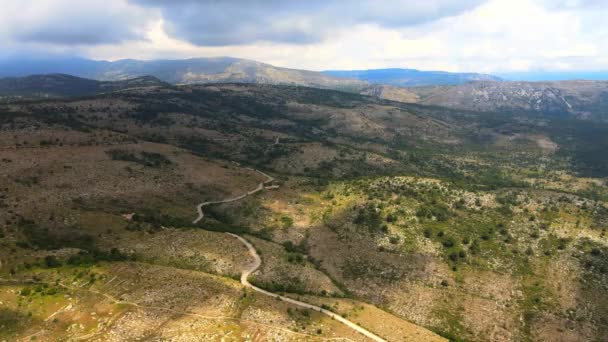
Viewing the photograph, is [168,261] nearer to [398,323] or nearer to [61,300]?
[61,300]

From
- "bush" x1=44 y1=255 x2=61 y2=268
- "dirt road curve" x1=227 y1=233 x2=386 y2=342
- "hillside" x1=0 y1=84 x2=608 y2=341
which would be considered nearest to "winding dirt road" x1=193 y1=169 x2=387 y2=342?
"dirt road curve" x1=227 y1=233 x2=386 y2=342

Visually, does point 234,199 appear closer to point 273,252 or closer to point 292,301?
point 273,252

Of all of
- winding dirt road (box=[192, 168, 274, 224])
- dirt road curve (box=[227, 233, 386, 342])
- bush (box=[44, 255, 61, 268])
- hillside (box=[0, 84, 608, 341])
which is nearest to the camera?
hillside (box=[0, 84, 608, 341])

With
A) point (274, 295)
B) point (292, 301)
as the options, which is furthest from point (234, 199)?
point (292, 301)

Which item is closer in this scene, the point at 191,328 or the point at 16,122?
the point at 191,328

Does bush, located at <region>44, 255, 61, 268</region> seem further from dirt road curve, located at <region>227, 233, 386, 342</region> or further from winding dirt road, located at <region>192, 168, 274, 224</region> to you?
winding dirt road, located at <region>192, 168, 274, 224</region>

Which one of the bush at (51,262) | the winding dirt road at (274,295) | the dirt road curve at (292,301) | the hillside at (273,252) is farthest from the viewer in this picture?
the bush at (51,262)

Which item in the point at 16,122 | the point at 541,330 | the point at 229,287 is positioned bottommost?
the point at 541,330

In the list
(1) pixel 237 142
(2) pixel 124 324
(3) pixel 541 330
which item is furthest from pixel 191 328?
(1) pixel 237 142

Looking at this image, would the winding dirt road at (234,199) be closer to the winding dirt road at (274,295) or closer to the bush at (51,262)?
the winding dirt road at (274,295)

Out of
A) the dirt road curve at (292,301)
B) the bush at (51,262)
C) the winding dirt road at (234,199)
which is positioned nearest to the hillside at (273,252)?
the bush at (51,262)

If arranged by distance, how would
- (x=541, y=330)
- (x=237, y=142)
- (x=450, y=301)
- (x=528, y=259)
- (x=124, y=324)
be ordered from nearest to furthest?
(x=124, y=324) → (x=541, y=330) → (x=450, y=301) → (x=528, y=259) → (x=237, y=142)
